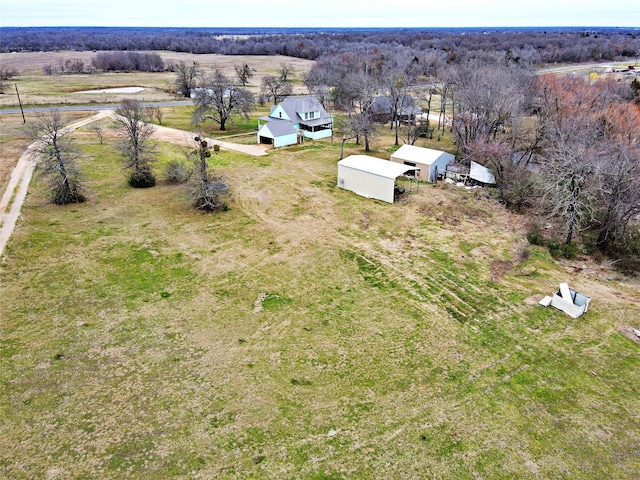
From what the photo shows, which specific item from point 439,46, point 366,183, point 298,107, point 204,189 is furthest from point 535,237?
point 439,46

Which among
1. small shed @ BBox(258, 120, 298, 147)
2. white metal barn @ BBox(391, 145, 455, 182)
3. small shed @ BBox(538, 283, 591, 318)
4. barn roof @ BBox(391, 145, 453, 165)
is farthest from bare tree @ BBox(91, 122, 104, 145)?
small shed @ BBox(538, 283, 591, 318)

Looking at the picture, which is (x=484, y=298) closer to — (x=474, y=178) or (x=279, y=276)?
(x=279, y=276)

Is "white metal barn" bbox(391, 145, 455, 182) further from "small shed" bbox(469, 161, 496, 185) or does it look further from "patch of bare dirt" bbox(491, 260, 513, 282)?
"patch of bare dirt" bbox(491, 260, 513, 282)

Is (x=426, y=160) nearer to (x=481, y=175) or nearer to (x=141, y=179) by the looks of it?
(x=481, y=175)

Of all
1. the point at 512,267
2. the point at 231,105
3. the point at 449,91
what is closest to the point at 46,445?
the point at 512,267

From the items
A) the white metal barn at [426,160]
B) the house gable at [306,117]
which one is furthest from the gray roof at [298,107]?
the white metal barn at [426,160]

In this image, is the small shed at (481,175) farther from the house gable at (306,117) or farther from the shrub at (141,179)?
the shrub at (141,179)
